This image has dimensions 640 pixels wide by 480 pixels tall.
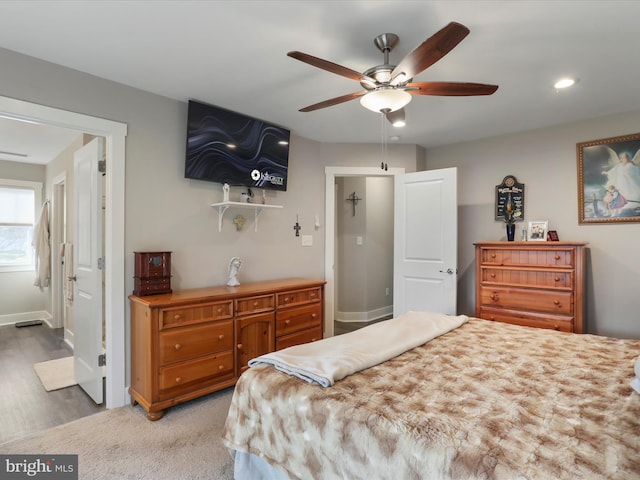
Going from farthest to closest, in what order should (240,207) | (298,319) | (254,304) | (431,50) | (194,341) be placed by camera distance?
1. (240,207)
2. (298,319)
3. (254,304)
4. (194,341)
5. (431,50)

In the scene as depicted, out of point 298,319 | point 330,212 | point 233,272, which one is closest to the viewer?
point 233,272

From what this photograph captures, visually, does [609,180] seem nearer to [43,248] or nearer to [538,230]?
[538,230]

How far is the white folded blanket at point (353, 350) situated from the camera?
1455 millimetres

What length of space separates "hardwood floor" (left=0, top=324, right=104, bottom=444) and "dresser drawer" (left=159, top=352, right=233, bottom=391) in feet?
2.17

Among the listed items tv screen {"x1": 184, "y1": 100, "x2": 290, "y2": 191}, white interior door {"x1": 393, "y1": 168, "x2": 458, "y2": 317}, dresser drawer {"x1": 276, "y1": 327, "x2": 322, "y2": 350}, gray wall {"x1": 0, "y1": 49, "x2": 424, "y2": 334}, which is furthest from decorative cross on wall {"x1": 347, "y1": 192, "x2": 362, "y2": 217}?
dresser drawer {"x1": 276, "y1": 327, "x2": 322, "y2": 350}

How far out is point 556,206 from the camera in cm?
355

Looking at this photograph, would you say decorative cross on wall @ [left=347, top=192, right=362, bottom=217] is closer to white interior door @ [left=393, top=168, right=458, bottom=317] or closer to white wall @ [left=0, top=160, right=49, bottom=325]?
white interior door @ [left=393, top=168, right=458, bottom=317]

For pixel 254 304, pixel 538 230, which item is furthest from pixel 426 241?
pixel 254 304

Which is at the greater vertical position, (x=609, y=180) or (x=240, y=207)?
(x=609, y=180)

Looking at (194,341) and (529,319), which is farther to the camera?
(529,319)

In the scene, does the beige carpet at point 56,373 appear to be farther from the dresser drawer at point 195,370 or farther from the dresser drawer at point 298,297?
the dresser drawer at point 298,297

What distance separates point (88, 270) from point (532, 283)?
12.7 feet

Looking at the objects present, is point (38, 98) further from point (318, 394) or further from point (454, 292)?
point (454, 292)

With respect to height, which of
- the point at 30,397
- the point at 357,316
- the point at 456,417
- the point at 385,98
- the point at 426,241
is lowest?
the point at 30,397
